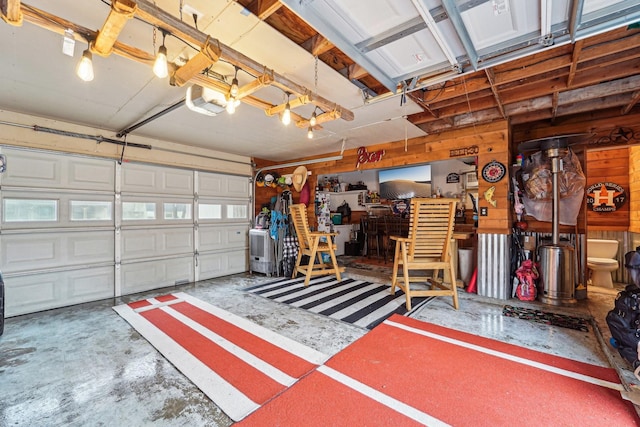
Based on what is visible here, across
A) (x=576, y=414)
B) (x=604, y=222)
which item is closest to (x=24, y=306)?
(x=576, y=414)

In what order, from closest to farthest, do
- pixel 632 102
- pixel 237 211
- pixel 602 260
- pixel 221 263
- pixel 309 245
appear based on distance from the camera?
pixel 632 102 → pixel 602 260 → pixel 309 245 → pixel 221 263 → pixel 237 211

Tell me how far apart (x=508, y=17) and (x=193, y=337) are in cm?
360

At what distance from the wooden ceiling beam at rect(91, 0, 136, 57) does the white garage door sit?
3.29 metres

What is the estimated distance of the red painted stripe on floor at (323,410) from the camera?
156 cm

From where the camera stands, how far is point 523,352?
2.35 meters

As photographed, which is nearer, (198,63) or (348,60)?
(198,63)

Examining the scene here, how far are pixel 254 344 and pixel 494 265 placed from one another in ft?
11.7

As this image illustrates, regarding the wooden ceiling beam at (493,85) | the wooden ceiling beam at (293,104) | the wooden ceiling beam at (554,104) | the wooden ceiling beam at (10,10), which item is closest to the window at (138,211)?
the wooden ceiling beam at (293,104)

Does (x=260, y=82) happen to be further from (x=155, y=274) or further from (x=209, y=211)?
(x=155, y=274)

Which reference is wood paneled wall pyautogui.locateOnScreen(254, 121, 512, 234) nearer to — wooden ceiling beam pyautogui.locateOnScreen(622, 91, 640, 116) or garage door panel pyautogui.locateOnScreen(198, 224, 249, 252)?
wooden ceiling beam pyautogui.locateOnScreen(622, 91, 640, 116)

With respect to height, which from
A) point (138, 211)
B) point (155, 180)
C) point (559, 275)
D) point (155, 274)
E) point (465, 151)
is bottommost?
point (155, 274)

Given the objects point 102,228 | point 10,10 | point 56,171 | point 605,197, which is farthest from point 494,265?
point 56,171

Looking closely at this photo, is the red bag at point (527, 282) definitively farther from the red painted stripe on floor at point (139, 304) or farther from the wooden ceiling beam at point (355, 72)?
the red painted stripe on floor at point (139, 304)

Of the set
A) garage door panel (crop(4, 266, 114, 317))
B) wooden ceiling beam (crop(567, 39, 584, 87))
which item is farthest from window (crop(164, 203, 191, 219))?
wooden ceiling beam (crop(567, 39, 584, 87))
